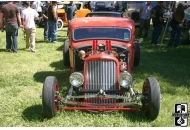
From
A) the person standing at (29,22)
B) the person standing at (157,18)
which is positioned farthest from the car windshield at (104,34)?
the person standing at (157,18)

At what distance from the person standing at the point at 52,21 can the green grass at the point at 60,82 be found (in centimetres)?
43

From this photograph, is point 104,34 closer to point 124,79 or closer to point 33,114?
point 124,79

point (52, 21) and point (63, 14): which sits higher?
point (52, 21)

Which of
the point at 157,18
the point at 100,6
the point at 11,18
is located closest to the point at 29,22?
the point at 11,18

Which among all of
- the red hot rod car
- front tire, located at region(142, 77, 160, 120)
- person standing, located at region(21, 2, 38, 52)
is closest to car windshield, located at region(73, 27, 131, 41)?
the red hot rod car

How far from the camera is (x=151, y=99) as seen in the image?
15.3 ft

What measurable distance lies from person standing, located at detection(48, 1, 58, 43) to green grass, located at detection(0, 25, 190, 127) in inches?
17.0

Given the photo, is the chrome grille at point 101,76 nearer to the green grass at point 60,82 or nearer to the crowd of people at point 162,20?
the green grass at point 60,82

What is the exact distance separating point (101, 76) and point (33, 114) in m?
1.23

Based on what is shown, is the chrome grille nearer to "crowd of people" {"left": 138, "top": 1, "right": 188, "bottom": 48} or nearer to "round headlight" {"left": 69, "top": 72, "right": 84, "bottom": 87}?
"round headlight" {"left": 69, "top": 72, "right": 84, "bottom": 87}

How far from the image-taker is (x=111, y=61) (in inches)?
201

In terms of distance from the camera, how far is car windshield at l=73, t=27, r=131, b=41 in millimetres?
6301

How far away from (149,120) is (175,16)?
6885 mm

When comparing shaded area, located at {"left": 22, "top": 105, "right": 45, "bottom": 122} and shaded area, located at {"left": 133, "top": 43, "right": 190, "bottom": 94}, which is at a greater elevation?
shaded area, located at {"left": 22, "top": 105, "right": 45, "bottom": 122}
